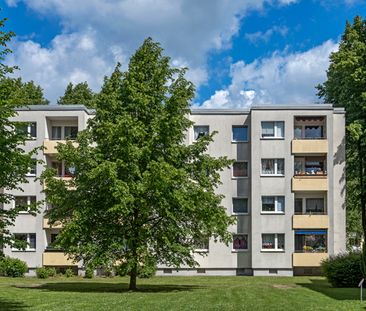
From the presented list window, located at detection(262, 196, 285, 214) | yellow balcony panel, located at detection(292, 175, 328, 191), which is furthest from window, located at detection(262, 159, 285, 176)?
window, located at detection(262, 196, 285, 214)

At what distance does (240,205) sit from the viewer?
50781 mm

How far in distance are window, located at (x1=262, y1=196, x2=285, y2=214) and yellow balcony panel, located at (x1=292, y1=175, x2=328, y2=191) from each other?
144cm

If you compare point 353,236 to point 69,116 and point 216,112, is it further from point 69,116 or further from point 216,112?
point 69,116

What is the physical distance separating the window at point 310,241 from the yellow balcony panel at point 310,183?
10.6 feet

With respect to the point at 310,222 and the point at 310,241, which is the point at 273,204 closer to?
the point at 310,222

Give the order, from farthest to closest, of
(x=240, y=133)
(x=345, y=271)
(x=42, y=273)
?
(x=240, y=133) < (x=42, y=273) < (x=345, y=271)

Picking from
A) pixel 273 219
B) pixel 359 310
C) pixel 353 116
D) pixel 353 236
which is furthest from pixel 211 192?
pixel 353 236

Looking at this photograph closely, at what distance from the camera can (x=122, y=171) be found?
30906mm

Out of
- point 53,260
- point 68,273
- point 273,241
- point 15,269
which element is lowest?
point 68,273

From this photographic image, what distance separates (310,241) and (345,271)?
14.5 meters

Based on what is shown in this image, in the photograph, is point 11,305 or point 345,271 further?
point 345,271

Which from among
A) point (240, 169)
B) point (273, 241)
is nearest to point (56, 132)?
point (240, 169)

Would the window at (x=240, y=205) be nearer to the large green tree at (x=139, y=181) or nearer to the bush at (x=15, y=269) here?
the bush at (x=15, y=269)

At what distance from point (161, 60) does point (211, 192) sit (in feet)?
23.5
